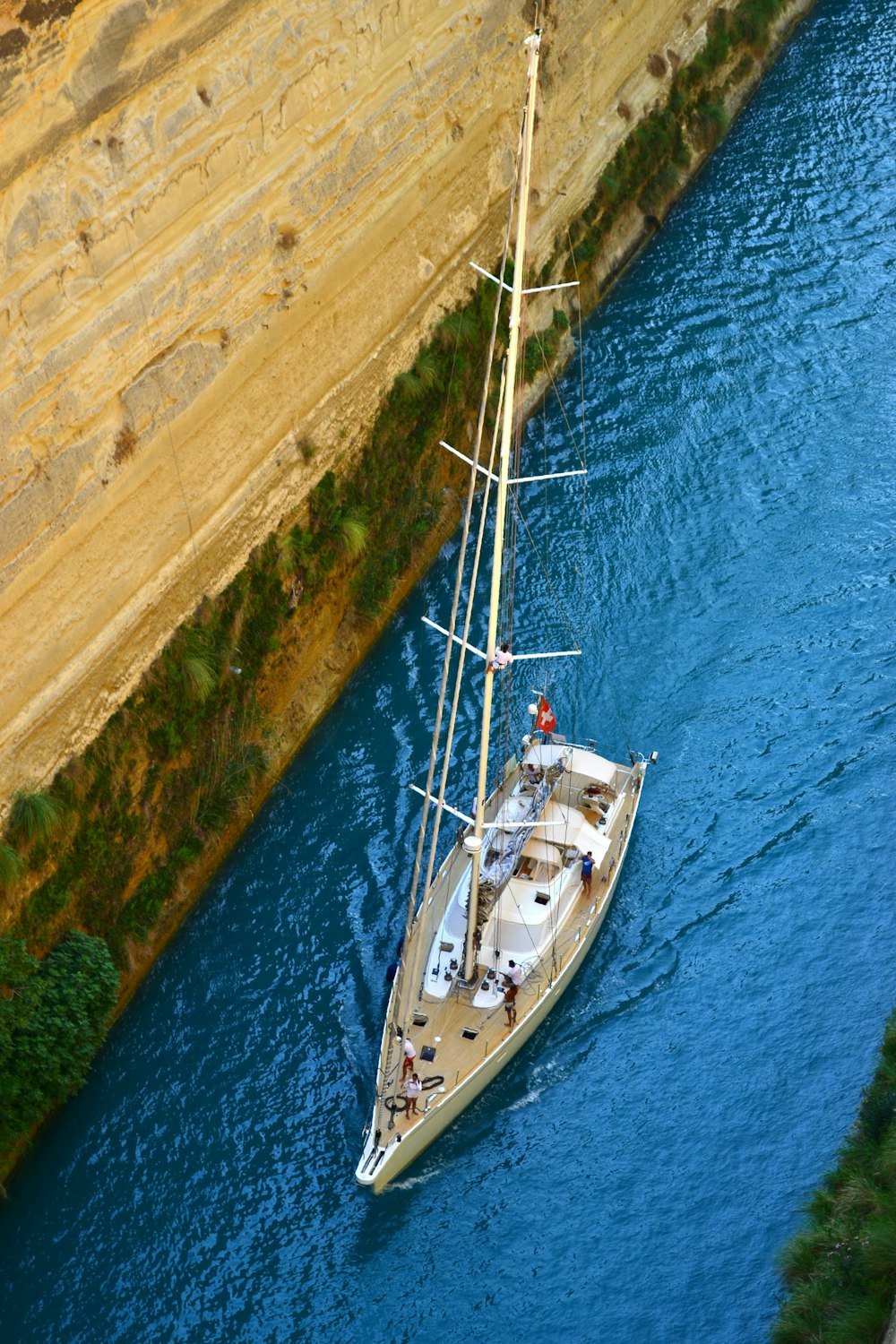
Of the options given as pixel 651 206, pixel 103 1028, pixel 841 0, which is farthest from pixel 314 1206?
pixel 841 0

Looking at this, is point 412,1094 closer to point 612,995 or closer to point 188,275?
point 612,995

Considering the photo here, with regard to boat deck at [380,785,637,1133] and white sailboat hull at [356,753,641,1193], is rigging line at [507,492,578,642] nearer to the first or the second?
white sailboat hull at [356,753,641,1193]

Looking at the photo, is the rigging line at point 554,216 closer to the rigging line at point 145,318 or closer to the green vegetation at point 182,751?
the green vegetation at point 182,751

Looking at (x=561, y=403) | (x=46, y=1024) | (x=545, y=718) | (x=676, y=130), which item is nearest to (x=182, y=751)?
(x=46, y=1024)

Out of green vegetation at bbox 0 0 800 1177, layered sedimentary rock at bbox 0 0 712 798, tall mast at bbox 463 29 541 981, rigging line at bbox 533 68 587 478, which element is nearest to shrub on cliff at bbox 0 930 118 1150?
green vegetation at bbox 0 0 800 1177

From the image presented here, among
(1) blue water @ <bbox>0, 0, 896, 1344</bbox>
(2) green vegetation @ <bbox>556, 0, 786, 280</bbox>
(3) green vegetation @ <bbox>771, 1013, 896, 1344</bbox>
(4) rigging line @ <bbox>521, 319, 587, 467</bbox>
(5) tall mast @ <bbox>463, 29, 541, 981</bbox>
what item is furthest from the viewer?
(2) green vegetation @ <bbox>556, 0, 786, 280</bbox>

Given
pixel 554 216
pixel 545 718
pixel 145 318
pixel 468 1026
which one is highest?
pixel 145 318
